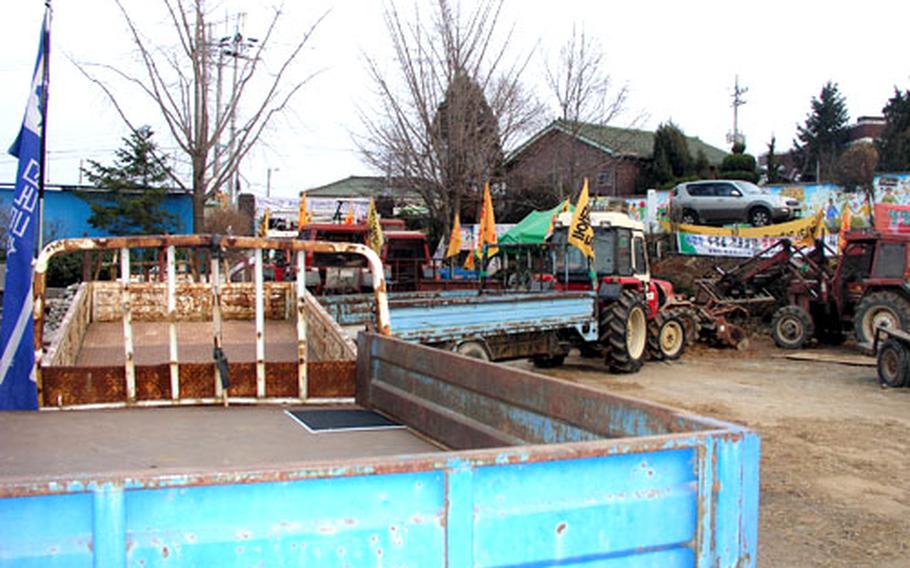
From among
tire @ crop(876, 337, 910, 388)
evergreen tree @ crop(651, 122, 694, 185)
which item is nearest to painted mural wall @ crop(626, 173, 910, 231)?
evergreen tree @ crop(651, 122, 694, 185)

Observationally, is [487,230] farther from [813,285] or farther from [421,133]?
[813,285]

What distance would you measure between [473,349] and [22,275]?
23.3ft

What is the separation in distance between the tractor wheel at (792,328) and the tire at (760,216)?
29.3 ft

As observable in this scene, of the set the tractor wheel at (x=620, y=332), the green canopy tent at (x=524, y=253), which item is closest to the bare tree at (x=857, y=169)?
the green canopy tent at (x=524, y=253)

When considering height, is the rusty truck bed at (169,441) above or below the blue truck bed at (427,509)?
below

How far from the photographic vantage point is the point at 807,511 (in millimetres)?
6871

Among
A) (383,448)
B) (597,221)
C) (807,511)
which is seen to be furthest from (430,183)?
(383,448)

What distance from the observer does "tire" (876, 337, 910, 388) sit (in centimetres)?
1303

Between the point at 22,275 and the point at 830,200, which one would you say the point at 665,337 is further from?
the point at 830,200

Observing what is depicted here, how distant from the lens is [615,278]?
1527 centimetres

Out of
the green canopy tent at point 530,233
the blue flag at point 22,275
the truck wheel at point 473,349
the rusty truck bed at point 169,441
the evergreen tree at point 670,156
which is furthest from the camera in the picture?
the evergreen tree at point 670,156

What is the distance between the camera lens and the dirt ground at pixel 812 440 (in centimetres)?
617

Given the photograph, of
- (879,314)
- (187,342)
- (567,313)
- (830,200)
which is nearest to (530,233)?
(567,313)

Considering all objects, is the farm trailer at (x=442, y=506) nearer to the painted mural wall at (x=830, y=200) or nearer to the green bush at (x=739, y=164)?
the painted mural wall at (x=830, y=200)
